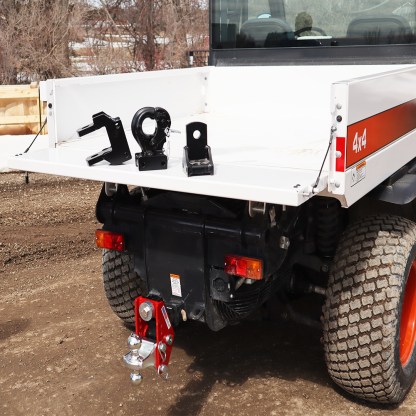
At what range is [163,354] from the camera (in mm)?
2758

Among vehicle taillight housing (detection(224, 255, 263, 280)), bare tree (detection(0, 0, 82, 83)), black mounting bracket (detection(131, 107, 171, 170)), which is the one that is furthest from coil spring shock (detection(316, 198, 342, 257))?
bare tree (detection(0, 0, 82, 83))

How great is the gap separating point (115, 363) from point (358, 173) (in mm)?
1707

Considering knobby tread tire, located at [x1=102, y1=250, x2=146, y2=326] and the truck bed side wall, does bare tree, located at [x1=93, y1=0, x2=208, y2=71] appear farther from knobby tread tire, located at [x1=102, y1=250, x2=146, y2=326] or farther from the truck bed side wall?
the truck bed side wall

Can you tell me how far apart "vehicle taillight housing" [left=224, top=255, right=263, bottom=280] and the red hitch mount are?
35 centimetres

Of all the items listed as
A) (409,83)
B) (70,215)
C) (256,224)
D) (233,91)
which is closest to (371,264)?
(256,224)

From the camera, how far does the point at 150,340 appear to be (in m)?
2.81

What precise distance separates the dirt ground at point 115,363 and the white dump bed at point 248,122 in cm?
109

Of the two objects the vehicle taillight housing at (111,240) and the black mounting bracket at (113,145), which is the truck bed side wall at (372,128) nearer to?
the black mounting bracket at (113,145)

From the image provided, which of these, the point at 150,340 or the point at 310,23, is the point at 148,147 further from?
the point at 310,23

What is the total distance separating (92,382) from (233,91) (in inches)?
79.1

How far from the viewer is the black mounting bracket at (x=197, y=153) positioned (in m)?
2.55

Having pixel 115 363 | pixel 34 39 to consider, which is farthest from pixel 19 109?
pixel 115 363

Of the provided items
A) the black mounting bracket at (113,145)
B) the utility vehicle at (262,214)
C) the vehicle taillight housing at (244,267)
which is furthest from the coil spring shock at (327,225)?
the black mounting bracket at (113,145)

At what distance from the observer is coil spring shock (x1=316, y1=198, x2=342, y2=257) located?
9.76 feet
